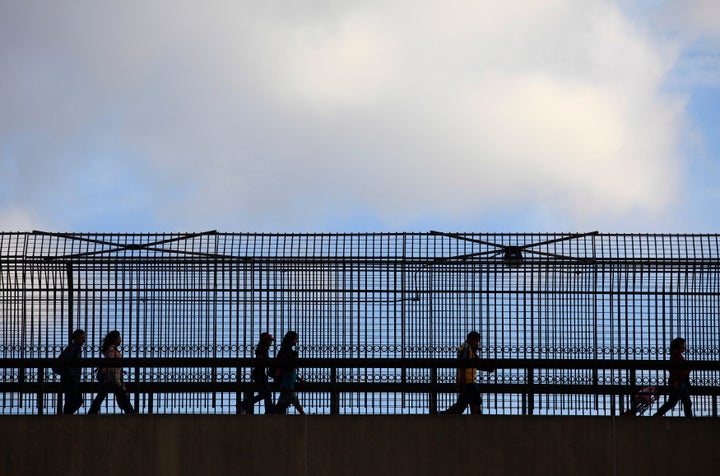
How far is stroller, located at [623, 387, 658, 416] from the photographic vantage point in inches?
520

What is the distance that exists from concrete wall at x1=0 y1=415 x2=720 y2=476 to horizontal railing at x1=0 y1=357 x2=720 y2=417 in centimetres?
42

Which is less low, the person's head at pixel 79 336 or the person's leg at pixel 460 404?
the person's head at pixel 79 336

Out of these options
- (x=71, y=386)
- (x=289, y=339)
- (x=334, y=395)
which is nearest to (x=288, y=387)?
(x=334, y=395)

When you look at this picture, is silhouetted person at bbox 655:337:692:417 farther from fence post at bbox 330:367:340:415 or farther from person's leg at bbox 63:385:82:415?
person's leg at bbox 63:385:82:415

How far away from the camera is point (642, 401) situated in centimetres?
1352

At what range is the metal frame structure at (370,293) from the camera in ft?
46.2

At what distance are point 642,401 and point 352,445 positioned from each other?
3194mm

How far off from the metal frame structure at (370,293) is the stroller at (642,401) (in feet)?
1.32

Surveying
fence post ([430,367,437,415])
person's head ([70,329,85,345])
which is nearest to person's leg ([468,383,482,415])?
fence post ([430,367,437,415])

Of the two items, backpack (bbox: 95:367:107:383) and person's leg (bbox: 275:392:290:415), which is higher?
backpack (bbox: 95:367:107:383)

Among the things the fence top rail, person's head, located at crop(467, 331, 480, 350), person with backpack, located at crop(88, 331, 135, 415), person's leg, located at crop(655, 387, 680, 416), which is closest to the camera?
the fence top rail

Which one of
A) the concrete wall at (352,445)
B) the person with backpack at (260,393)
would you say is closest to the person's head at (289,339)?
the person with backpack at (260,393)

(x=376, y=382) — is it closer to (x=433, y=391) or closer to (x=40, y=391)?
(x=433, y=391)

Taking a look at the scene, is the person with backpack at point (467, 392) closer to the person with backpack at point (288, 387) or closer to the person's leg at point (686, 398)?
the person with backpack at point (288, 387)
